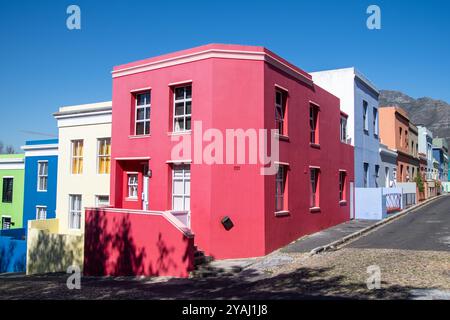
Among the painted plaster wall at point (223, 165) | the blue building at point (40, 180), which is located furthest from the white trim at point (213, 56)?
the blue building at point (40, 180)

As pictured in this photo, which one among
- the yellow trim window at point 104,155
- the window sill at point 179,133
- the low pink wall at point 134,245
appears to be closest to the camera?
the low pink wall at point 134,245

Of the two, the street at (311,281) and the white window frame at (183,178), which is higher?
the white window frame at (183,178)

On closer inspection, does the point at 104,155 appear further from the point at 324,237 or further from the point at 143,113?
the point at 324,237

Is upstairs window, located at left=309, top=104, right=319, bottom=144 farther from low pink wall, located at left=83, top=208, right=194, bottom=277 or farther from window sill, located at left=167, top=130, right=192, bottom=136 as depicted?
low pink wall, located at left=83, top=208, right=194, bottom=277

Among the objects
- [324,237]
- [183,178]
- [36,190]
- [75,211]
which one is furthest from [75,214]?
[324,237]

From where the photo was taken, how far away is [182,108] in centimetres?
1470

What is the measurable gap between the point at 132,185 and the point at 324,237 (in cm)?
766

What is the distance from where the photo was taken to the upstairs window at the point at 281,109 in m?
15.2

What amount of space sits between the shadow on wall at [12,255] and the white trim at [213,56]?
1053cm

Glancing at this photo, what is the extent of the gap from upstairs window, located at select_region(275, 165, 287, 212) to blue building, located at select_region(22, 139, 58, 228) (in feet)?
44.9

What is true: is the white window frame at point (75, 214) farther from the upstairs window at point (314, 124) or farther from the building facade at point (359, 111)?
the building facade at point (359, 111)

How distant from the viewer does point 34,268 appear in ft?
61.6

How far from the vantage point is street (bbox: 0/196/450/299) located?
343 inches

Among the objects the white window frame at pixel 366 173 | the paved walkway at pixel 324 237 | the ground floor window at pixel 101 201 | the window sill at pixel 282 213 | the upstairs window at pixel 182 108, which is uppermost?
the upstairs window at pixel 182 108
